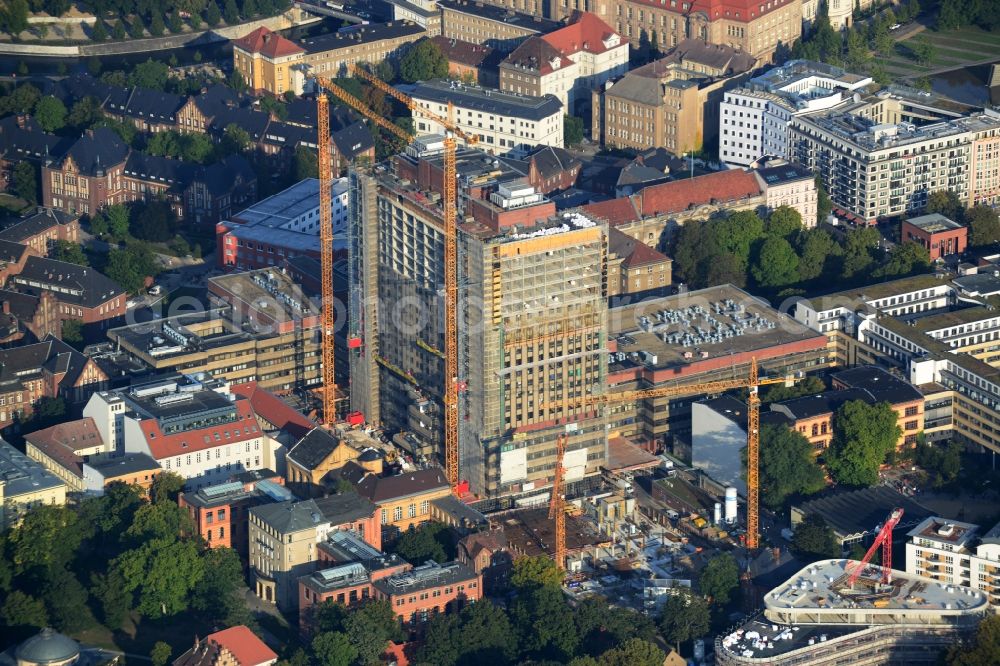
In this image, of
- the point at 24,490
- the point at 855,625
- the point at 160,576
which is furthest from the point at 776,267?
the point at 24,490

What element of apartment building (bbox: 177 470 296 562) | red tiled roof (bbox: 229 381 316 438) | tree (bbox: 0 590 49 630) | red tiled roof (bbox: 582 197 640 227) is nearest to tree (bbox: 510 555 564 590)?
apartment building (bbox: 177 470 296 562)

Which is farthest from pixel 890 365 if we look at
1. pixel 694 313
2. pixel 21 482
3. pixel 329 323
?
pixel 21 482

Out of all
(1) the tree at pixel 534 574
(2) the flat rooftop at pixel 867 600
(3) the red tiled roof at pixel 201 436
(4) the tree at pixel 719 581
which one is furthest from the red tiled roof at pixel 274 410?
(2) the flat rooftop at pixel 867 600

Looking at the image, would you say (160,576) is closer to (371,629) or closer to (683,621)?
(371,629)

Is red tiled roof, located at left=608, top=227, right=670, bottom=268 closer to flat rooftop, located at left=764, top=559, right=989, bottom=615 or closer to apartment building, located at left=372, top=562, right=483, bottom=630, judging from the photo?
apartment building, located at left=372, top=562, right=483, bottom=630

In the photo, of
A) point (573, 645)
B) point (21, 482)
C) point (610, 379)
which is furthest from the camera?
point (610, 379)

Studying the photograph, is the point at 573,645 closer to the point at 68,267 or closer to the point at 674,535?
the point at 674,535

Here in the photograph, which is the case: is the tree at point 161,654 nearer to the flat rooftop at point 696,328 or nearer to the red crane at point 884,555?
the red crane at point 884,555
